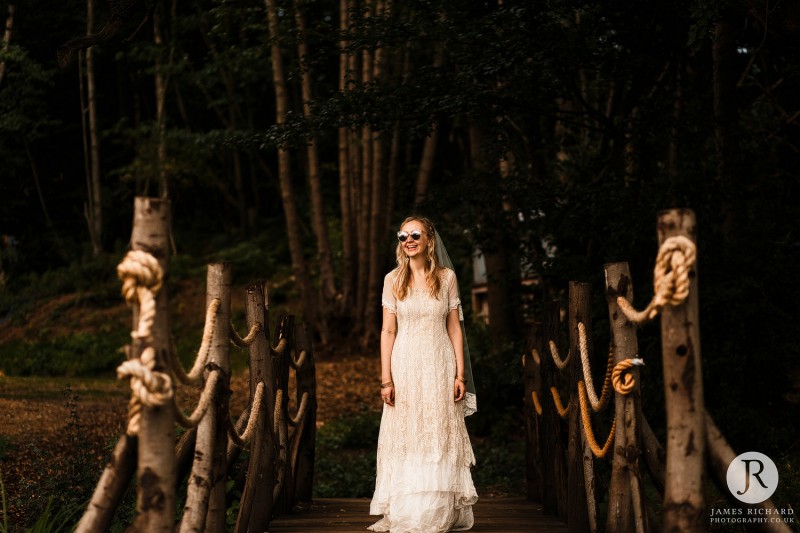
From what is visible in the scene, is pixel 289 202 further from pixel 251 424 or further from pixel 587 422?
pixel 587 422

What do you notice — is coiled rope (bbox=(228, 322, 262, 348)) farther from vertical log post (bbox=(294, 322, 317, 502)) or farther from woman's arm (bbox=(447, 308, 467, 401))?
vertical log post (bbox=(294, 322, 317, 502))

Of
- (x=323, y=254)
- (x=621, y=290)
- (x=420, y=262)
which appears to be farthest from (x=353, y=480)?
(x=323, y=254)

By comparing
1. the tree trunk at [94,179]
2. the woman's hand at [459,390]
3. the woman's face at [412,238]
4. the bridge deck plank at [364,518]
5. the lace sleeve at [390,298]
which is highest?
the tree trunk at [94,179]

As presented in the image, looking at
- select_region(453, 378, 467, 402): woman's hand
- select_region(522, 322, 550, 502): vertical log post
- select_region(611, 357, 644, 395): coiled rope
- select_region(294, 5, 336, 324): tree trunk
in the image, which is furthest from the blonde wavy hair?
select_region(294, 5, 336, 324): tree trunk

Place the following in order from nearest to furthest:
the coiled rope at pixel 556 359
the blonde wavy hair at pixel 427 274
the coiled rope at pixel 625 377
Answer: the coiled rope at pixel 625 377 < the coiled rope at pixel 556 359 < the blonde wavy hair at pixel 427 274

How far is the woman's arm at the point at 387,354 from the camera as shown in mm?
5793

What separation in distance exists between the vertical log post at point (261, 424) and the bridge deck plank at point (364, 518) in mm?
214

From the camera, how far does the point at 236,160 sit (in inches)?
1033

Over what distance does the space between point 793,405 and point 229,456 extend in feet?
19.2

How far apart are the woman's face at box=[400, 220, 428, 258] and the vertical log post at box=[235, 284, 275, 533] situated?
1.01 meters

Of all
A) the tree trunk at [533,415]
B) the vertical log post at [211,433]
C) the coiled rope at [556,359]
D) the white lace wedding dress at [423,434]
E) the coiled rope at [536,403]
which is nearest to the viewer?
the vertical log post at [211,433]

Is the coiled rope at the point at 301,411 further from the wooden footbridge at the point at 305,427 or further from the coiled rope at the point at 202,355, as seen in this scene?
the coiled rope at the point at 202,355

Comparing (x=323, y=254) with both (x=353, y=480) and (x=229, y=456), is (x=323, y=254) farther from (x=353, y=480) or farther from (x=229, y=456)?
(x=229, y=456)

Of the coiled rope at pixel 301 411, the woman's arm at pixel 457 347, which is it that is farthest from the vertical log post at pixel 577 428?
the coiled rope at pixel 301 411
